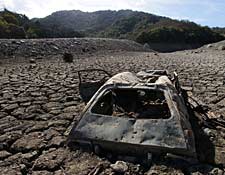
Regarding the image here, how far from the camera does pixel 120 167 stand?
338 centimetres

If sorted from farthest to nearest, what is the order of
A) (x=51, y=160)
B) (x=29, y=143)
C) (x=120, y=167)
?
(x=29, y=143)
(x=51, y=160)
(x=120, y=167)

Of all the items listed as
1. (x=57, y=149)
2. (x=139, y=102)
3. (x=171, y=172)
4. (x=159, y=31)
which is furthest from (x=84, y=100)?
(x=159, y=31)

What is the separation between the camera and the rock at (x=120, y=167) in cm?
333

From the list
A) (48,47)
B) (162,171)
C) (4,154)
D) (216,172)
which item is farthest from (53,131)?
(48,47)

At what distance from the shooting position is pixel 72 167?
3.45m

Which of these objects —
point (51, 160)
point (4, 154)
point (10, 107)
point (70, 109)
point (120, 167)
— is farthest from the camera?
point (10, 107)

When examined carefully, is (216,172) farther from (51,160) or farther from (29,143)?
(29,143)

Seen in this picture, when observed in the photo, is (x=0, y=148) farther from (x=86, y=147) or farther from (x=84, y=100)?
(x=84, y=100)

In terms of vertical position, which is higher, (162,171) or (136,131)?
(136,131)

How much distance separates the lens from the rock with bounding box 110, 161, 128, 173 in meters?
3.33

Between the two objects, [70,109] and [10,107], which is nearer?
[70,109]

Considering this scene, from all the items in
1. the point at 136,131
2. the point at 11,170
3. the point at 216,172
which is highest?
the point at 136,131

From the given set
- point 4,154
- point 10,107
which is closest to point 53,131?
point 4,154

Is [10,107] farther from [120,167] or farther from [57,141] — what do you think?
[120,167]
